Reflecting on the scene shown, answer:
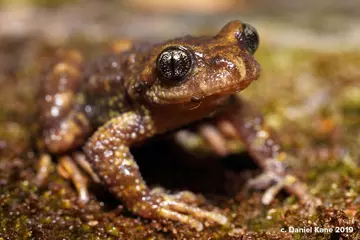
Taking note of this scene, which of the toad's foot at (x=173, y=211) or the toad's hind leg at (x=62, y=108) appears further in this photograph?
the toad's hind leg at (x=62, y=108)

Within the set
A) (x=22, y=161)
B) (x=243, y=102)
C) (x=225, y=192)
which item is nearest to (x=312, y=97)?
(x=243, y=102)

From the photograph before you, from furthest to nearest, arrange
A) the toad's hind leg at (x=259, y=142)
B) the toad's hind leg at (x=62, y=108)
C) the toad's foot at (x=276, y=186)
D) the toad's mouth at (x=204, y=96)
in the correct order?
the toad's hind leg at (x=62, y=108), the toad's hind leg at (x=259, y=142), the toad's foot at (x=276, y=186), the toad's mouth at (x=204, y=96)

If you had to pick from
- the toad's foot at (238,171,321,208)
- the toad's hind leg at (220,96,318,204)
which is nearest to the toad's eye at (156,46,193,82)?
the toad's hind leg at (220,96,318,204)

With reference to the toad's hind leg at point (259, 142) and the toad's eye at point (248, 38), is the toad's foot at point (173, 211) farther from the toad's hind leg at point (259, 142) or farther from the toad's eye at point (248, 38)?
the toad's eye at point (248, 38)

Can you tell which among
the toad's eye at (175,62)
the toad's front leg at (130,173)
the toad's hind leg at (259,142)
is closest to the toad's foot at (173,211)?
the toad's front leg at (130,173)

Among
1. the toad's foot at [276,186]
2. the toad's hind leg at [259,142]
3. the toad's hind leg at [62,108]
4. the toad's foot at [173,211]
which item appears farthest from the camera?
the toad's hind leg at [62,108]

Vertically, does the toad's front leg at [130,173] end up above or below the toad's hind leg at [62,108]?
below

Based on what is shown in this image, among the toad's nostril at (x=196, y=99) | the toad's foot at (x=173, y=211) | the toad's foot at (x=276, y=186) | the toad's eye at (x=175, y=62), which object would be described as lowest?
the toad's foot at (x=173, y=211)
